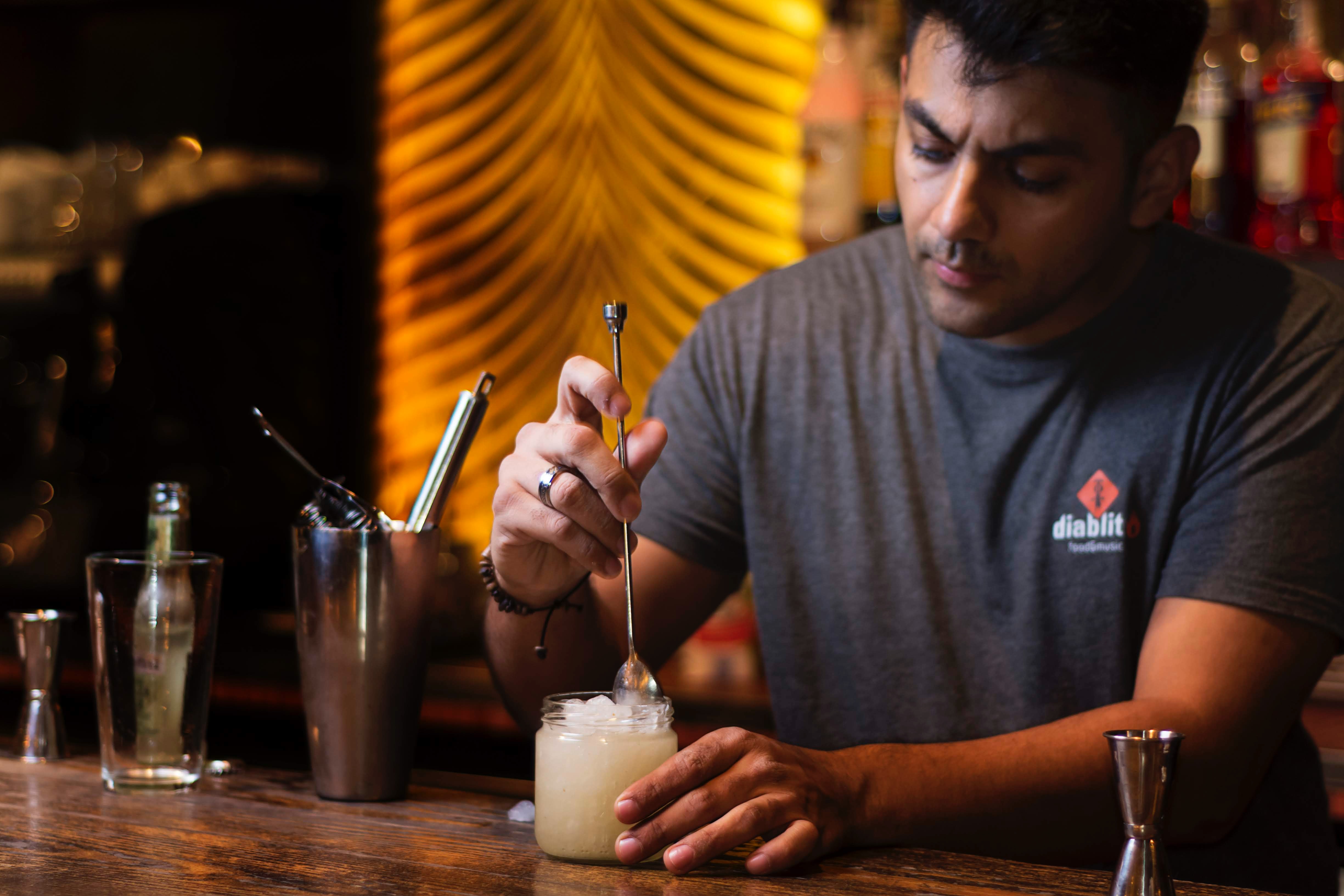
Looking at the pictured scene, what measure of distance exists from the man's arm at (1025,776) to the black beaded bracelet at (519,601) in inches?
12.2

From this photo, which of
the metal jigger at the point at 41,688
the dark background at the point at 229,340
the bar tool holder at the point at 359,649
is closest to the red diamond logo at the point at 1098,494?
the bar tool holder at the point at 359,649

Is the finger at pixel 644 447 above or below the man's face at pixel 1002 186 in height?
below

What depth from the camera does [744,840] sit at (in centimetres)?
91

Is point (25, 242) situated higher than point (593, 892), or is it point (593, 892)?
point (25, 242)

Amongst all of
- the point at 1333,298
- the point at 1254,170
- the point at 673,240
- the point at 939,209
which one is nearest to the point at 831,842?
the point at 939,209

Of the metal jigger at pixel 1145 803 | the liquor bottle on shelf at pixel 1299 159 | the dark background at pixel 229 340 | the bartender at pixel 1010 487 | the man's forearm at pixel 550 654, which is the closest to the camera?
the metal jigger at pixel 1145 803

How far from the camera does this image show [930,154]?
1.36m

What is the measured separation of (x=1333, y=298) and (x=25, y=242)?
297 cm

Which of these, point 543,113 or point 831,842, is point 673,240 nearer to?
point 543,113

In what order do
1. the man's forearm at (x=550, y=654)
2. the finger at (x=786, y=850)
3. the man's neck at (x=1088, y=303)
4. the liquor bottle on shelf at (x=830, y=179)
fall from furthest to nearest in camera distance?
1. the liquor bottle on shelf at (x=830, y=179)
2. the man's neck at (x=1088, y=303)
3. the man's forearm at (x=550, y=654)
4. the finger at (x=786, y=850)

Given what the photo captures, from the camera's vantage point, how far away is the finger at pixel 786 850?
896mm

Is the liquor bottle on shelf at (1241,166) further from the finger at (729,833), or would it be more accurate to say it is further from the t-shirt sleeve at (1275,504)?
the finger at (729,833)

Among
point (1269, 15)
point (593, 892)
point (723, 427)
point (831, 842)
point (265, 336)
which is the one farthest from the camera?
point (265, 336)

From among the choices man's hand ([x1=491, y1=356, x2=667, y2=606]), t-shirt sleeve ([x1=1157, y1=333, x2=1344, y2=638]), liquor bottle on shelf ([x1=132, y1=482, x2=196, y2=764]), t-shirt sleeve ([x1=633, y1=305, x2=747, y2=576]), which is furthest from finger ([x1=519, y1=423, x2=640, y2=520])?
t-shirt sleeve ([x1=1157, y1=333, x2=1344, y2=638])
